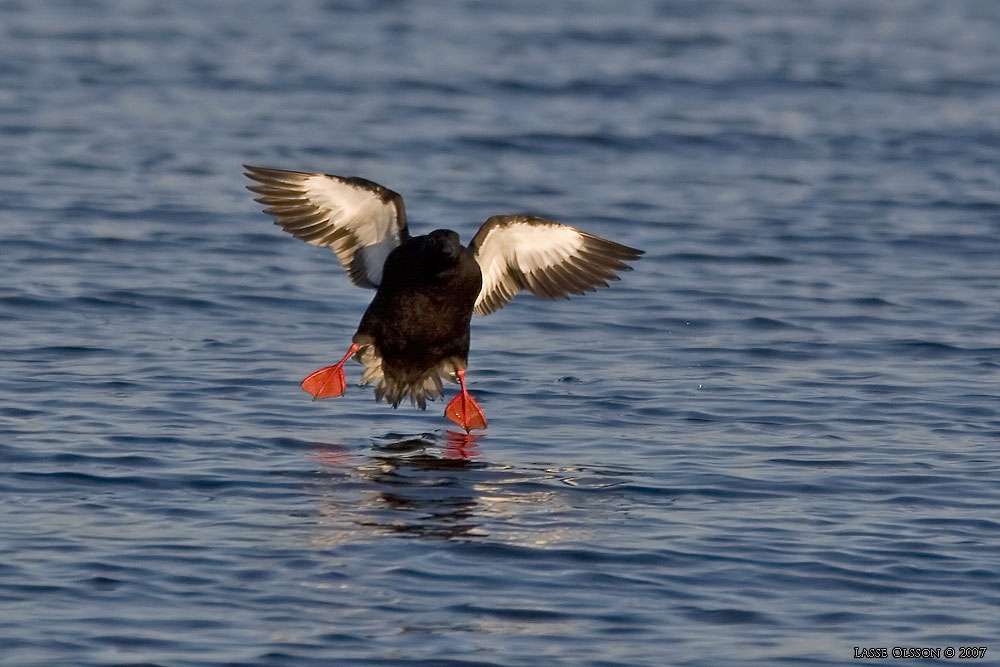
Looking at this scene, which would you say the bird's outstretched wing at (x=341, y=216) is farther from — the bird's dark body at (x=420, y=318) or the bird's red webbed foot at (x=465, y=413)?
the bird's red webbed foot at (x=465, y=413)

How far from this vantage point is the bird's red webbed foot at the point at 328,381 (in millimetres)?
8445

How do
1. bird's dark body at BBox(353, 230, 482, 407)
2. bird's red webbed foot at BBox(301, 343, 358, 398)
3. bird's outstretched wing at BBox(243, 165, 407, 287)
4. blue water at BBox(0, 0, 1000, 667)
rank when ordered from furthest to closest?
bird's outstretched wing at BBox(243, 165, 407, 287)
bird's red webbed foot at BBox(301, 343, 358, 398)
bird's dark body at BBox(353, 230, 482, 407)
blue water at BBox(0, 0, 1000, 667)

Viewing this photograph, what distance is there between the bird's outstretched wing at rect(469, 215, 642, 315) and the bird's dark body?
69 cm

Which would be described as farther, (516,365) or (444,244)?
(516,365)

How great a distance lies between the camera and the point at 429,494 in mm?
7012

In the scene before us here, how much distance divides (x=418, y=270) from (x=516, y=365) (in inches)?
66.6

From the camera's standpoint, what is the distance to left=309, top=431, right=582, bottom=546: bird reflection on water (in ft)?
21.2

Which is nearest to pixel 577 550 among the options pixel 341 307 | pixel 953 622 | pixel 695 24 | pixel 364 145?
pixel 953 622

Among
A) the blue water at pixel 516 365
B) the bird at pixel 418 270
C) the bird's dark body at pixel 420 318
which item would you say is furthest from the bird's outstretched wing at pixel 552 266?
the bird's dark body at pixel 420 318

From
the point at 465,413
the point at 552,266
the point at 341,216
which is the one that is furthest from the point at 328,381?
the point at 552,266

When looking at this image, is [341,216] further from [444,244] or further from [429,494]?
[429,494]

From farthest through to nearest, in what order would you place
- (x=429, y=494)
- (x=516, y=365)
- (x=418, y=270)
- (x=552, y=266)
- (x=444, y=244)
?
(x=516, y=365)
(x=552, y=266)
(x=418, y=270)
(x=444, y=244)
(x=429, y=494)

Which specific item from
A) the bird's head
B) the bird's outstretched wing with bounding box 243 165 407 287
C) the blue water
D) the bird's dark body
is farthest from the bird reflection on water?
the bird's outstretched wing with bounding box 243 165 407 287

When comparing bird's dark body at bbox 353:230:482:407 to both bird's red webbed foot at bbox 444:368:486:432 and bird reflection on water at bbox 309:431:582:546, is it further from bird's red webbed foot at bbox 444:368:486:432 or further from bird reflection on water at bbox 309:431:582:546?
bird reflection on water at bbox 309:431:582:546
